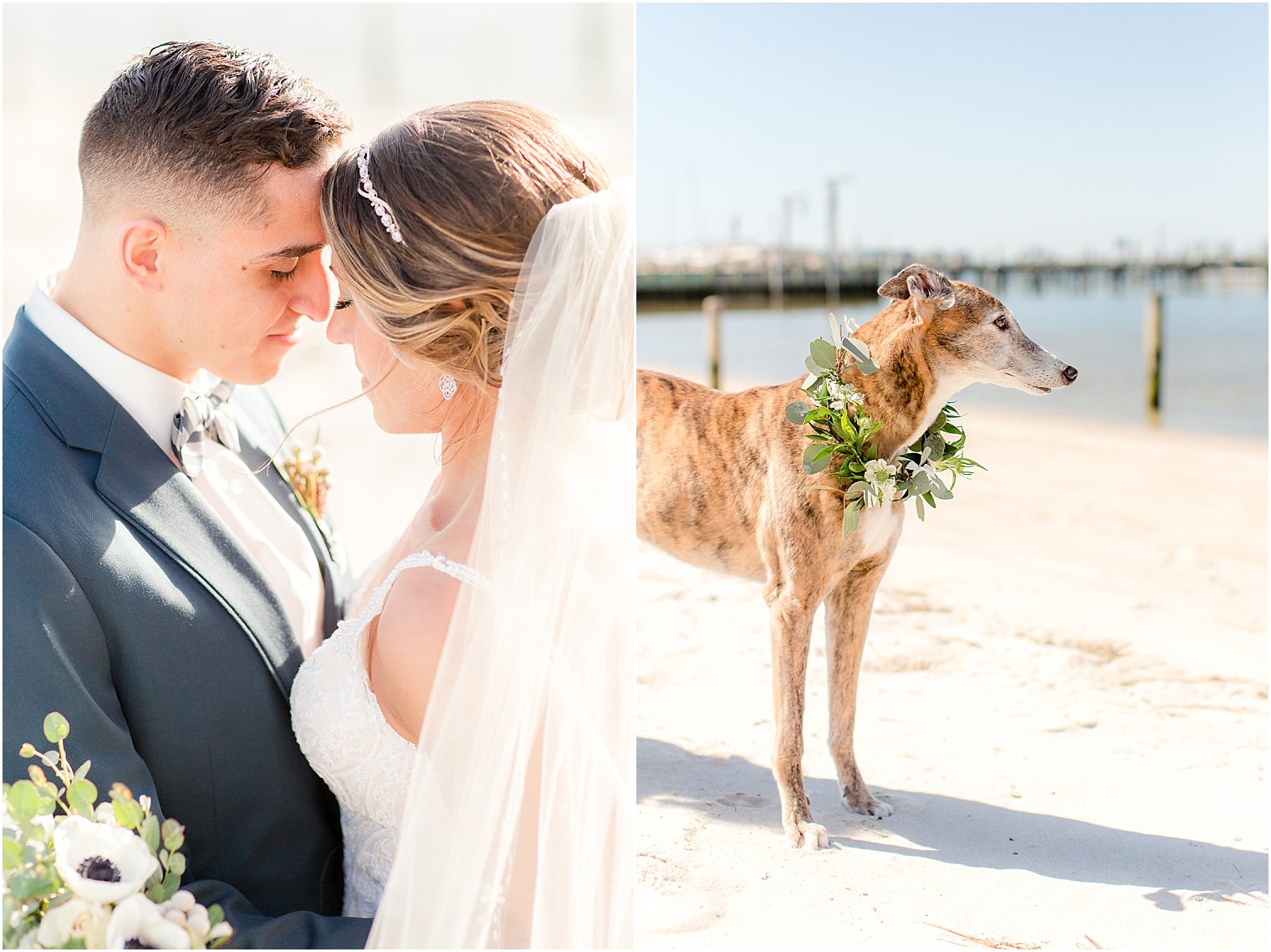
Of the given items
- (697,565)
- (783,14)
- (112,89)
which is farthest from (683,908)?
(783,14)

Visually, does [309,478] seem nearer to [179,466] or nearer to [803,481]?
[179,466]

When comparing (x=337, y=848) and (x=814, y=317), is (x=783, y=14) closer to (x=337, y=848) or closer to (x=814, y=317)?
(x=814, y=317)

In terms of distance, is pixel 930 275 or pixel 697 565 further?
pixel 697 565

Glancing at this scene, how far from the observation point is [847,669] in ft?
11.5

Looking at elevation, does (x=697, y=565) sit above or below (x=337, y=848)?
above

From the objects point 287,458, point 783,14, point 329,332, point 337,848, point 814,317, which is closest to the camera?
→ point 329,332

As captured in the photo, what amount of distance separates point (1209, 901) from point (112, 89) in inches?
142

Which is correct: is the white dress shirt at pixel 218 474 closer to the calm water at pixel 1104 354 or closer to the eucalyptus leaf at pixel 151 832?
the eucalyptus leaf at pixel 151 832

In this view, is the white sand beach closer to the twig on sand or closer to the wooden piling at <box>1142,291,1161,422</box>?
the twig on sand

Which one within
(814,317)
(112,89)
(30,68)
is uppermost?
(30,68)

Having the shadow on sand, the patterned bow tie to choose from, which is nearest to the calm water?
the shadow on sand

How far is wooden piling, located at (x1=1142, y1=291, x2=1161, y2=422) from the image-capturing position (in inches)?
652

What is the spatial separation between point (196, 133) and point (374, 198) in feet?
1.88

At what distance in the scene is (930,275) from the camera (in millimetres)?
2938
